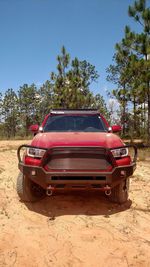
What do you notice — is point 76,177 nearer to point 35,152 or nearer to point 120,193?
point 35,152

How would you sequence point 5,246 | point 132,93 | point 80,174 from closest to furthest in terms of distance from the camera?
1. point 5,246
2. point 80,174
3. point 132,93

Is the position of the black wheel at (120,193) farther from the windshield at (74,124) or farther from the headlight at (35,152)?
the headlight at (35,152)

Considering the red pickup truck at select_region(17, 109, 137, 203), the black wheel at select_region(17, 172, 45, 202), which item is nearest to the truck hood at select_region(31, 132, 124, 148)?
the red pickup truck at select_region(17, 109, 137, 203)

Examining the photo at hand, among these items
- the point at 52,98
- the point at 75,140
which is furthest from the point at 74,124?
the point at 52,98

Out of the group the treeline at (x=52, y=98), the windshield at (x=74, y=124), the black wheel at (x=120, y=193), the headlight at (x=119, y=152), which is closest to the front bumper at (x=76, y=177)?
the headlight at (x=119, y=152)

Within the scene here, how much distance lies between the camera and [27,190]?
530 cm

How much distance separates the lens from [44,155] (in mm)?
4762

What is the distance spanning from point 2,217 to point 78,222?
4.01 feet

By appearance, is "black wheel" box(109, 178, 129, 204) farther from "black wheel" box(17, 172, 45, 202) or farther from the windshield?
"black wheel" box(17, 172, 45, 202)

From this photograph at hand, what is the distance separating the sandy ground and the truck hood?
A: 1.17m

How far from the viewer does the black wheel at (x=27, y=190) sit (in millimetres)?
5273

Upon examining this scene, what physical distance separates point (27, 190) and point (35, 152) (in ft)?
2.75

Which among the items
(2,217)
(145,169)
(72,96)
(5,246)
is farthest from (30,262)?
(72,96)

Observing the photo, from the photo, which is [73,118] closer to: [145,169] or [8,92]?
[145,169]
